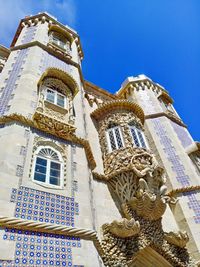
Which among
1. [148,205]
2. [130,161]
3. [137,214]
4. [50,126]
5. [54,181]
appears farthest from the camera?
[130,161]

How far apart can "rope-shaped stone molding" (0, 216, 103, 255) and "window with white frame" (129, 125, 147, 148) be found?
5.95 meters

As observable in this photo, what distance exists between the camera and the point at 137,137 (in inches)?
462

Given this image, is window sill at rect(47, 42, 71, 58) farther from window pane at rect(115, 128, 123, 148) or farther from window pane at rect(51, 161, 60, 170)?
window pane at rect(51, 161, 60, 170)

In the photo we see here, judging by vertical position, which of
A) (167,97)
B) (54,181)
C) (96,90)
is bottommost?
(54,181)

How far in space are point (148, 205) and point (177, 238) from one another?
1619 millimetres

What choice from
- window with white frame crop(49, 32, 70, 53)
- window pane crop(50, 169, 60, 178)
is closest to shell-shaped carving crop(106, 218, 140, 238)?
window pane crop(50, 169, 60, 178)

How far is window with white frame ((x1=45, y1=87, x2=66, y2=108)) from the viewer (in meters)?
10.1

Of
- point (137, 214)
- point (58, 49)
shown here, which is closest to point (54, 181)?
point (137, 214)

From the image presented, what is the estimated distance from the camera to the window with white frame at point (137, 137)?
11.5 meters

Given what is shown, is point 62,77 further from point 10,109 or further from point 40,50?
point 10,109

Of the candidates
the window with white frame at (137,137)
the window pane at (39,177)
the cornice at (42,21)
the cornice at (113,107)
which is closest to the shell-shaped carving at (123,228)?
the window pane at (39,177)

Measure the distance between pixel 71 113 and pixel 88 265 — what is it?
19.0ft

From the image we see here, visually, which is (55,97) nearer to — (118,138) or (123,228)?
(118,138)

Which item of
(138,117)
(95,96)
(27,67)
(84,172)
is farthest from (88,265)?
(95,96)
